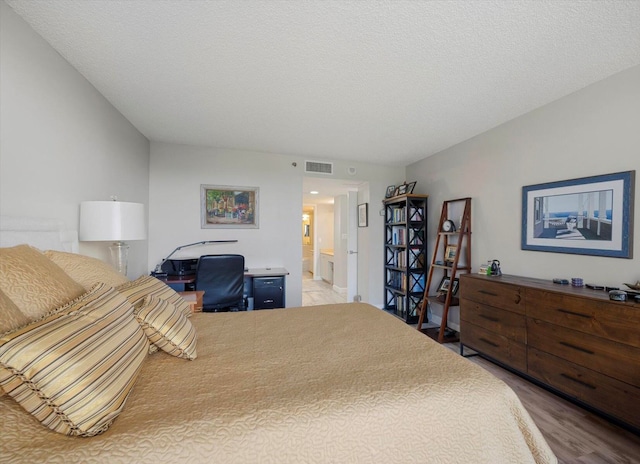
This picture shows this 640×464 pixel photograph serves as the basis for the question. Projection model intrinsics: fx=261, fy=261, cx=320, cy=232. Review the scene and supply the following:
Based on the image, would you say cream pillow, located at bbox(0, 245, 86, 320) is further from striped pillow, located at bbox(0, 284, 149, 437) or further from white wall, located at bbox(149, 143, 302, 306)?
white wall, located at bbox(149, 143, 302, 306)

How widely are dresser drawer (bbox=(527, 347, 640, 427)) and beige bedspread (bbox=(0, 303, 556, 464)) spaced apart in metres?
1.18

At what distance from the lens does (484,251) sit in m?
2.97

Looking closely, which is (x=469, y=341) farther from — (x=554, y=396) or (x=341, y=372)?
(x=341, y=372)

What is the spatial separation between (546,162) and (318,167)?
2.63m

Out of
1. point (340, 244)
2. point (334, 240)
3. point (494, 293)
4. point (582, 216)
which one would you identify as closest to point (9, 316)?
point (494, 293)

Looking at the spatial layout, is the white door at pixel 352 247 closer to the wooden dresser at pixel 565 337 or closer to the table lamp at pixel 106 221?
the wooden dresser at pixel 565 337

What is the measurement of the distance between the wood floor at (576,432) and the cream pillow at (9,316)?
2536 millimetres

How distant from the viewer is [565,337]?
1846mm

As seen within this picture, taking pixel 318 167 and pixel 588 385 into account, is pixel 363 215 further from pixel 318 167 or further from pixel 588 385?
pixel 588 385

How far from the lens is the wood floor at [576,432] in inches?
58.4

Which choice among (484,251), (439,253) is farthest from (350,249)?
(484,251)

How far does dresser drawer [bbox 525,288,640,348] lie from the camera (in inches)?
60.7

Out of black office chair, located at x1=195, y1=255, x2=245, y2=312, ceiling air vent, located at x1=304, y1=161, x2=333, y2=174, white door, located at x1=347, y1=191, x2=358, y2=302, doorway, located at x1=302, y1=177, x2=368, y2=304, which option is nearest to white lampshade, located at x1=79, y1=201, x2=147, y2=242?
black office chair, located at x1=195, y1=255, x2=245, y2=312

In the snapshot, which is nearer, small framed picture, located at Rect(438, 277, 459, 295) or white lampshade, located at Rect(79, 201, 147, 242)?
white lampshade, located at Rect(79, 201, 147, 242)
